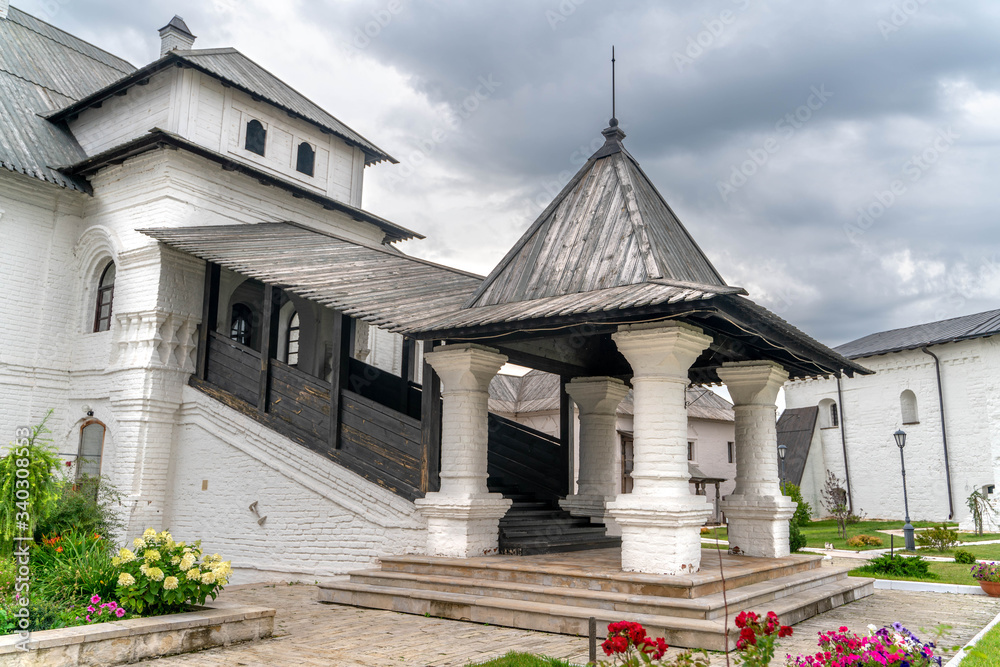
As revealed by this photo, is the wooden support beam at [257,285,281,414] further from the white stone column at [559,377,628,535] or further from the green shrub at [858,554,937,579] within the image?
the green shrub at [858,554,937,579]

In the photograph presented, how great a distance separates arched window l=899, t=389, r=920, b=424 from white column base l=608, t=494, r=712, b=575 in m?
21.5

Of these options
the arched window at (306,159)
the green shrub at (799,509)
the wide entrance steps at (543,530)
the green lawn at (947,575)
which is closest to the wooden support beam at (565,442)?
the wide entrance steps at (543,530)

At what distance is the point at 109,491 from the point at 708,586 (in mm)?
10393

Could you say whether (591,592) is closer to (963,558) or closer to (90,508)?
(90,508)

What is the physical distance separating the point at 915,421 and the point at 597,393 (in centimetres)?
1871

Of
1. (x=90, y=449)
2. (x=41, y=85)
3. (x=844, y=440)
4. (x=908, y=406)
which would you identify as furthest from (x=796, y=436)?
(x=41, y=85)

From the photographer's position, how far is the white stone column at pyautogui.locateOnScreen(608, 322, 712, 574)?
294 inches

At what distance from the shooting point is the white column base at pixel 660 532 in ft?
24.3

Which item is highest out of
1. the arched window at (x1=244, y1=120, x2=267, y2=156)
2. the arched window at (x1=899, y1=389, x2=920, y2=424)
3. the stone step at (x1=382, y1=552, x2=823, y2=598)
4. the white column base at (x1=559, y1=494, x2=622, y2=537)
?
the arched window at (x1=244, y1=120, x2=267, y2=156)

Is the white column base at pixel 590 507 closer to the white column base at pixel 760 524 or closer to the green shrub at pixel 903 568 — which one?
the white column base at pixel 760 524

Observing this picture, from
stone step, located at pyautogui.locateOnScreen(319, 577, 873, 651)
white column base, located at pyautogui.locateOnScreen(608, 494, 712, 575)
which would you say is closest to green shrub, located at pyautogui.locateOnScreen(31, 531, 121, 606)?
stone step, located at pyautogui.locateOnScreen(319, 577, 873, 651)

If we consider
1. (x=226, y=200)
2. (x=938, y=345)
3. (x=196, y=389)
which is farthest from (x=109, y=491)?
(x=938, y=345)

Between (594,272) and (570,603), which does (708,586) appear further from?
(594,272)

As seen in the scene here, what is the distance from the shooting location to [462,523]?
29.5 ft
